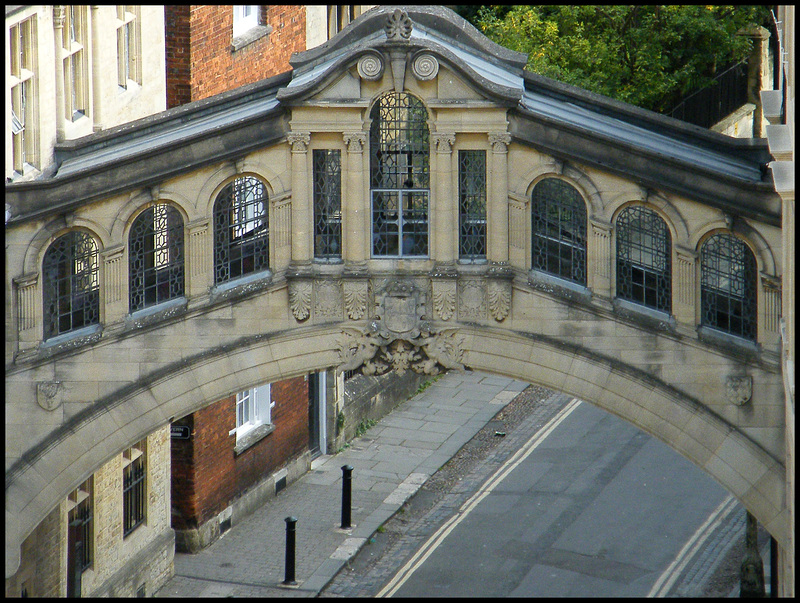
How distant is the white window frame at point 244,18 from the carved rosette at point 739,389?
1376 centimetres

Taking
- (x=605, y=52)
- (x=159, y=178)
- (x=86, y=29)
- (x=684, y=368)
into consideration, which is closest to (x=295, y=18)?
(x=605, y=52)

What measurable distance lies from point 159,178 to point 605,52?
13.4m

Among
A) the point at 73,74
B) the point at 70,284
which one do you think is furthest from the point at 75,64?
the point at 70,284

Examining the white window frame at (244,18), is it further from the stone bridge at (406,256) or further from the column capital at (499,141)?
the column capital at (499,141)

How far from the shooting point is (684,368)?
18172 mm

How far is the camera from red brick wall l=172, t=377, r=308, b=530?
84.1 feet

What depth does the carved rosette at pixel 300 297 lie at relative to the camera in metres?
18.5

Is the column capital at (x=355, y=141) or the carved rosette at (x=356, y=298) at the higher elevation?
the column capital at (x=355, y=141)

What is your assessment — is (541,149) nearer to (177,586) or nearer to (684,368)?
(684,368)

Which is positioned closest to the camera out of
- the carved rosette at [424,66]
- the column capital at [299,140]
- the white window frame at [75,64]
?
the carved rosette at [424,66]

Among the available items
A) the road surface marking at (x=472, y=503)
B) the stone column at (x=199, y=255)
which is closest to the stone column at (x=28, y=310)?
the stone column at (x=199, y=255)

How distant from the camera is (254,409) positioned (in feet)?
93.8

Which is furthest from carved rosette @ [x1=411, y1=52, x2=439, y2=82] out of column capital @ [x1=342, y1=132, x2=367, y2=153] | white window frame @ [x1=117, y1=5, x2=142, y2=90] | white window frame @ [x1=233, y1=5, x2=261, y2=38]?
white window frame @ [x1=233, y1=5, x2=261, y2=38]

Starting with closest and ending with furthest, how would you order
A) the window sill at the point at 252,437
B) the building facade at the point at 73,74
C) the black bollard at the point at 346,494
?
the building facade at the point at 73,74 → the black bollard at the point at 346,494 → the window sill at the point at 252,437
